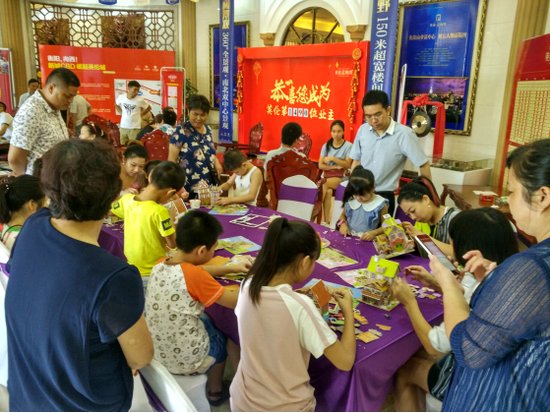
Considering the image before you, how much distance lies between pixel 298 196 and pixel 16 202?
2097mm

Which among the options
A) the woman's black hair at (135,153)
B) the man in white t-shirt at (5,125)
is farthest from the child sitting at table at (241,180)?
the man in white t-shirt at (5,125)

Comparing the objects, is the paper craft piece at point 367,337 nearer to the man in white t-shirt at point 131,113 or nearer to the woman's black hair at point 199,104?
the woman's black hair at point 199,104

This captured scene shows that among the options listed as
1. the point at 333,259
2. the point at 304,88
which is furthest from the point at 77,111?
the point at 333,259

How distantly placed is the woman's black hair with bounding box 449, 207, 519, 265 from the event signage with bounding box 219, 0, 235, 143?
6760 millimetres

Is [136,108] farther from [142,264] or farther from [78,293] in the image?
[78,293]

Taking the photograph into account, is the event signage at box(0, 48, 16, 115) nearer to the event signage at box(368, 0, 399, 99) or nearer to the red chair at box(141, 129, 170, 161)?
the red chair at box(141, 129, 170, 161)

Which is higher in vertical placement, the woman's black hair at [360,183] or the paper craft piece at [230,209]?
the woman's black hair at [360,183]

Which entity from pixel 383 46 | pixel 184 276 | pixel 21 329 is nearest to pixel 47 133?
pixel 184 276

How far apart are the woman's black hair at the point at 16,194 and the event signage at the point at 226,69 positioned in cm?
615

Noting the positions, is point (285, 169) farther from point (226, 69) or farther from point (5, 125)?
point (5, 125)

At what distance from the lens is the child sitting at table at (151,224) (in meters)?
2.23

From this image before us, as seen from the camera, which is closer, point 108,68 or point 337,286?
point 337,286

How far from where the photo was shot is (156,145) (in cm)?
514

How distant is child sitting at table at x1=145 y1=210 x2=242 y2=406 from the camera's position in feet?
5.59
